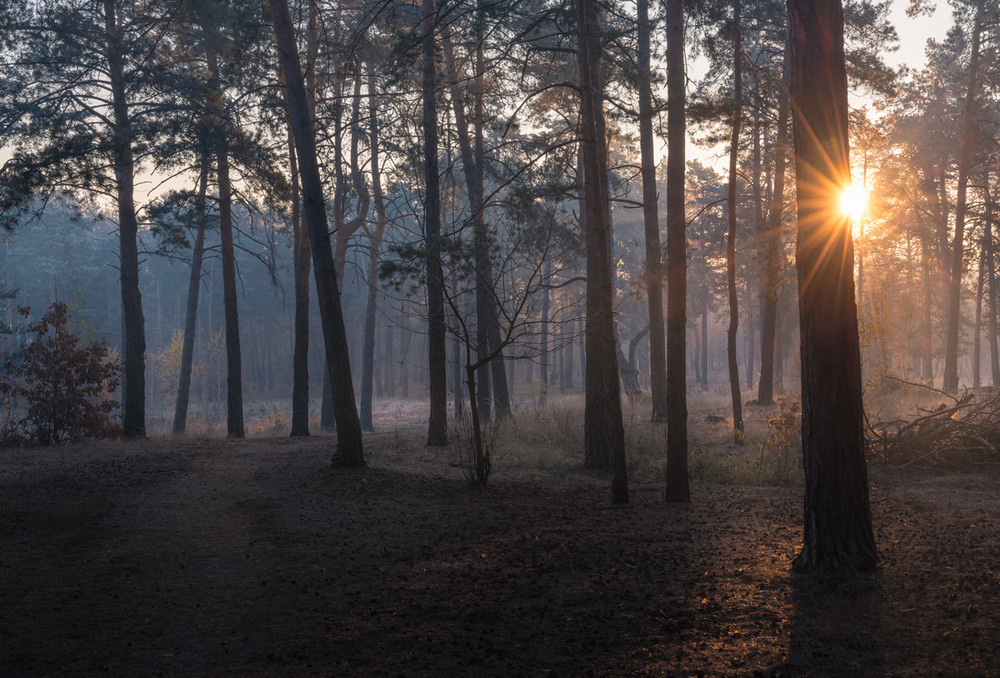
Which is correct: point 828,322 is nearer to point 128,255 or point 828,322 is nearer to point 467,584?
point 467,584

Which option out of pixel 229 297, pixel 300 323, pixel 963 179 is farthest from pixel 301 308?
pixel 963 179

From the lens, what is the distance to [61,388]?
17016 mm

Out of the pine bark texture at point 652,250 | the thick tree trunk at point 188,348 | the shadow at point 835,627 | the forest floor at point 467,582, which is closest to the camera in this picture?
the shadow at point 835,627

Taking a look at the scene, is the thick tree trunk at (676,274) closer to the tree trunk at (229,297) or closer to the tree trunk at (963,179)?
the tree trunk at (229,297)

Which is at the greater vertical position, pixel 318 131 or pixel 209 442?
pixel 318 131

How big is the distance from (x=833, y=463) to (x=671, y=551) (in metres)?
1.79

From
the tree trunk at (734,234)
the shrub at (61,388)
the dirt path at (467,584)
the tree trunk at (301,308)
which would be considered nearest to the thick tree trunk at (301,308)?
the tree trunk at (301,308)

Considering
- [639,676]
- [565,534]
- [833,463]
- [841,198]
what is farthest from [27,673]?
[841,198]

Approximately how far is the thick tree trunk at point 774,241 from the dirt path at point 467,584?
7.02 meters

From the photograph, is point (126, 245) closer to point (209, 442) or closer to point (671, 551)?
point (209, 442)

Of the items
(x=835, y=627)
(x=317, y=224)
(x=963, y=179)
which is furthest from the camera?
(x=963, y=179)

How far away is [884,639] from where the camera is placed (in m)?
4.46

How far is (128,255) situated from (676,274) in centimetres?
1452

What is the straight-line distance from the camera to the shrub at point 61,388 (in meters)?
16.5
